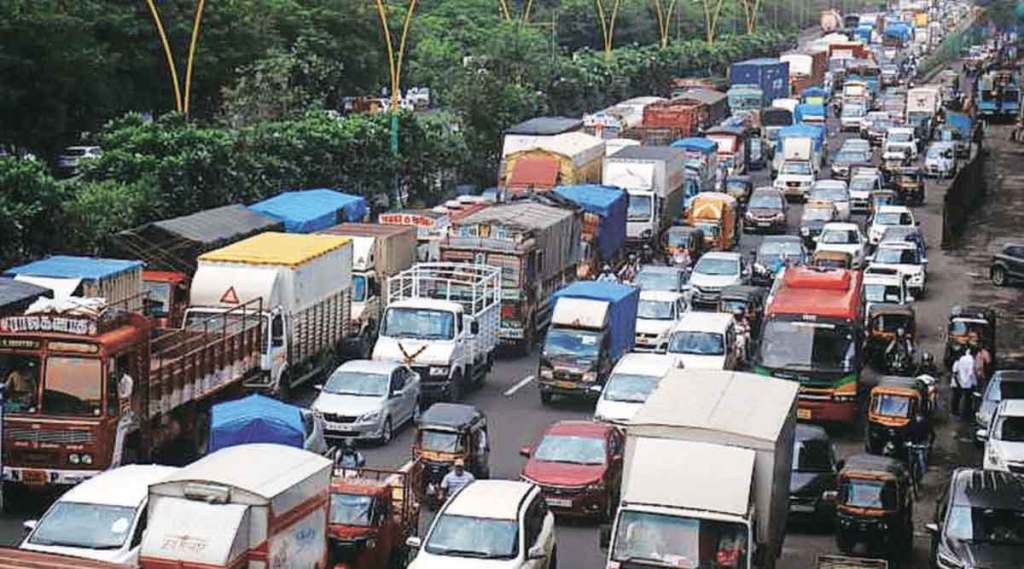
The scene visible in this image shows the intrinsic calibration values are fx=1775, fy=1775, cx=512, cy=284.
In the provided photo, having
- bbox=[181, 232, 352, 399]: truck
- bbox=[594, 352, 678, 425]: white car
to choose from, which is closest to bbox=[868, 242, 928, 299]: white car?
bbox=[594, 352, 678, 425]: white car

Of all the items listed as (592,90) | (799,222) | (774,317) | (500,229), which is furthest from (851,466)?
(592,90)

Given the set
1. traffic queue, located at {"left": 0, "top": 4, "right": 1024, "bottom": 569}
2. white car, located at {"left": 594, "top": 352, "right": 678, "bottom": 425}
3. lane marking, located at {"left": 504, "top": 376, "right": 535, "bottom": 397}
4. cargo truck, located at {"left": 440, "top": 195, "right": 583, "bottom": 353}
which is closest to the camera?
traffic queue, located at {"left": 0, "top": 4, "right": 1024, "bottom": 569}

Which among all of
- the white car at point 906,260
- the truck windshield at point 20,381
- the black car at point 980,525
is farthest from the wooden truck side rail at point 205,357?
the white car at point 906,260

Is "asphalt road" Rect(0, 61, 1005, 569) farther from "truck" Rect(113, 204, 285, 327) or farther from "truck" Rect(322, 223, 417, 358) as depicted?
"truck" Rect(113, 204, 285, 327)

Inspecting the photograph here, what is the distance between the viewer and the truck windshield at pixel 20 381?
2569cm

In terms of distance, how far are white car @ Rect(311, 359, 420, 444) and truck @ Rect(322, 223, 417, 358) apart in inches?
223

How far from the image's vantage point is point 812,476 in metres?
26.1

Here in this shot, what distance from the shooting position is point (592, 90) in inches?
3588

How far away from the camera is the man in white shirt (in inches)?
1329

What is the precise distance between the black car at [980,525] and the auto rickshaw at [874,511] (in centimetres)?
95

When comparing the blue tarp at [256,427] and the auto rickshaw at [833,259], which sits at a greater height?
the auto rickshaw at [833,259]

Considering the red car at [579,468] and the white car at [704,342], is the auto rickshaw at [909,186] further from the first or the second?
the red car at [579,468]

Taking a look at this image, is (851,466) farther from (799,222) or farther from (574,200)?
(799,222)

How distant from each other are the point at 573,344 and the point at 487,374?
3.41 meters
